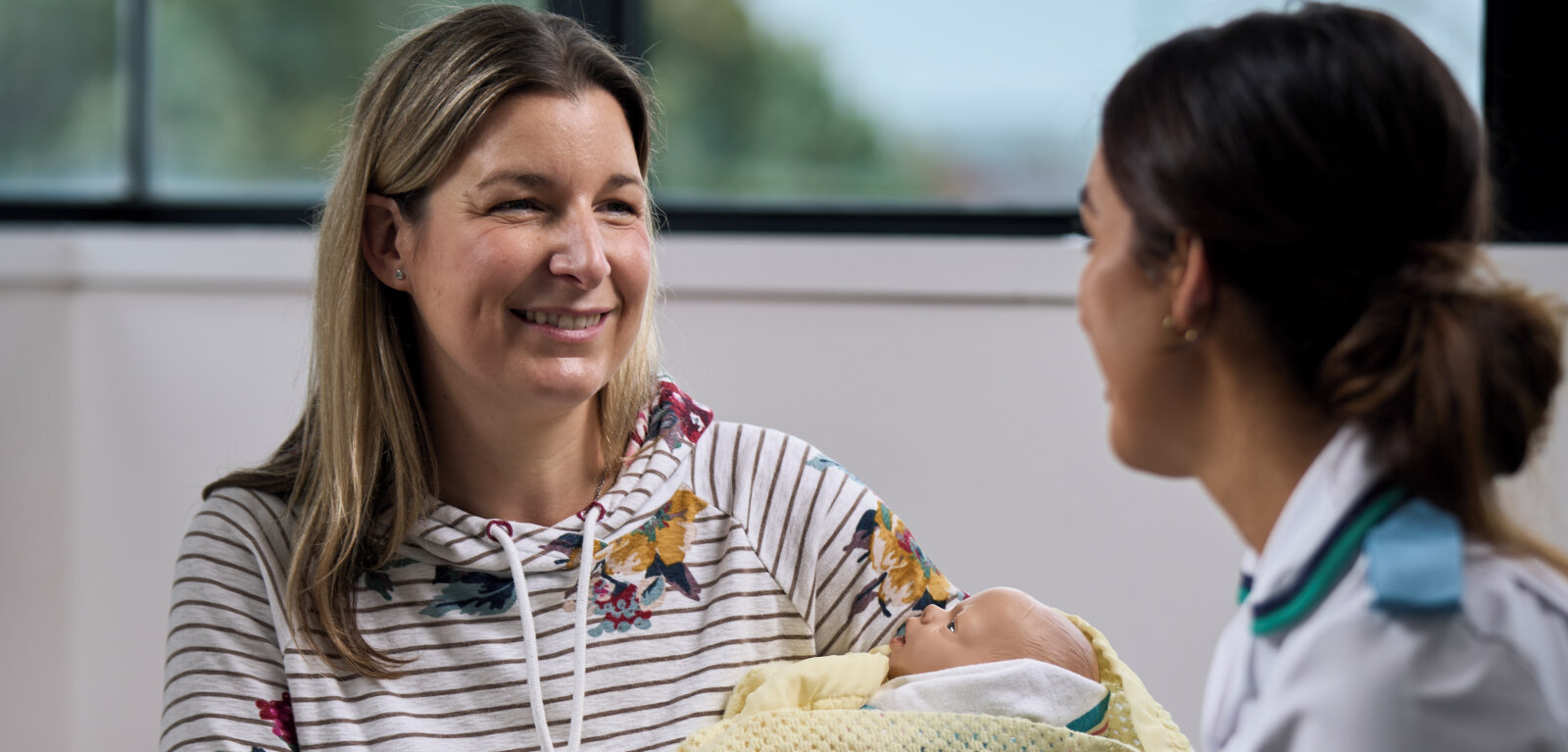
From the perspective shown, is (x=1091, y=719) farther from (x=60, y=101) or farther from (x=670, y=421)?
(x=60, y=101)

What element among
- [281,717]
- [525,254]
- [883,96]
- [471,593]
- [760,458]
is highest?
[883,96]

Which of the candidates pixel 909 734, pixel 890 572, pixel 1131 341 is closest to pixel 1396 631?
pixel 1131 341

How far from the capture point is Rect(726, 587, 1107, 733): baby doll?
1271mm

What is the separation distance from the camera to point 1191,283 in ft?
2.56

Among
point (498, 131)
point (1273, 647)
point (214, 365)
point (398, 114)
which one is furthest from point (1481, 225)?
point (214, 365)

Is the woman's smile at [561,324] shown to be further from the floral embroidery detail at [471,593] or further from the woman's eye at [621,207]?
the floral embroidery detail at [471,593]

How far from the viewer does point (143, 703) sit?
2570 millimetres

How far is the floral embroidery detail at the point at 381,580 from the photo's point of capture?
1.33m

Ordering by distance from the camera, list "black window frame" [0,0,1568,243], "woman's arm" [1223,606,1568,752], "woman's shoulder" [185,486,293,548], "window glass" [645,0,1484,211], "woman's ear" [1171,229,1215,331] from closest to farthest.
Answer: "woman's arm" [1223,606,1568,752], "woman's ear" [1171,229,1215,331], "woman's shoulder" [185,486,293,548], "black window frame" [0,0,1568,243], "window glass" [645,0,1484,211]

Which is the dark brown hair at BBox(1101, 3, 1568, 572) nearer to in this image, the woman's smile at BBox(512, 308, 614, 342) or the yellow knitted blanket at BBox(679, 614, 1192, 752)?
the yellow knitted blanket at BBox(679, 614, 1192, 752)

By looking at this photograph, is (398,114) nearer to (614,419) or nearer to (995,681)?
(614,419)

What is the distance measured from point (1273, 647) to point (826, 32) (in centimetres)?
189

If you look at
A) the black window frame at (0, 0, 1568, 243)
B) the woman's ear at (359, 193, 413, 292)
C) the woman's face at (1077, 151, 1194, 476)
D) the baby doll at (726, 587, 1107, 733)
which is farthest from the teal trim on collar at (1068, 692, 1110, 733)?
the black window frame at (0, 0, 1568, 243)

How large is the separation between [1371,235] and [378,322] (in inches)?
40.5
